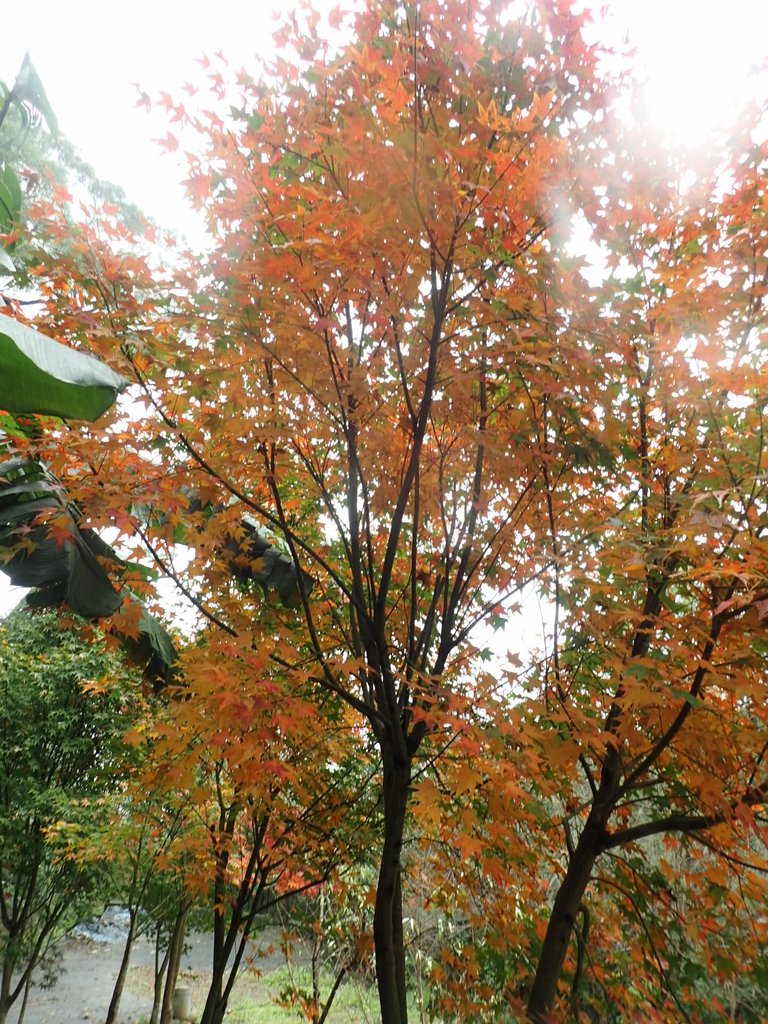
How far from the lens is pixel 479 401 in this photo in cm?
272

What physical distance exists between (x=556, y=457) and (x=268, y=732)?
1.53m

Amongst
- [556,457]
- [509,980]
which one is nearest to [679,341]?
[556,457]

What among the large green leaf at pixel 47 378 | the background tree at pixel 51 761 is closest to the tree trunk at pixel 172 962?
the background tree at pixel 51 761

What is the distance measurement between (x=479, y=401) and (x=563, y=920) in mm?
2227

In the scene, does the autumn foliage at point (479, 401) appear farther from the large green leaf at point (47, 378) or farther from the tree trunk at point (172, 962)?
the tree trunk at point (172, 962)

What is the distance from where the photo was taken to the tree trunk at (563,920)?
8.62ft

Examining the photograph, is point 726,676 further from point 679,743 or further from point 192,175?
point 192,175

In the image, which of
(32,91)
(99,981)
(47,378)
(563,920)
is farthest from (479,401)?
(99,981)

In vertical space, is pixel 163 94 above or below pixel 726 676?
above

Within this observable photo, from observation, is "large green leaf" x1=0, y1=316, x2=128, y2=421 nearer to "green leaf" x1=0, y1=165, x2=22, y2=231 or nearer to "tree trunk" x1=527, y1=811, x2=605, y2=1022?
"green leaf" x1=0, y1=165, x2=22, y2=231

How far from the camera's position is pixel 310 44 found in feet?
7.12

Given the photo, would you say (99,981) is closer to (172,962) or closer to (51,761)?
(172,962)

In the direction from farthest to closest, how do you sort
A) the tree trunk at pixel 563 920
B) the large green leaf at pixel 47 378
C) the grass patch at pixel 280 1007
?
the grass patch at pixel 280 1007 < the tree trunk at pixel 563 920 < the large green leaf at pixel 47 378

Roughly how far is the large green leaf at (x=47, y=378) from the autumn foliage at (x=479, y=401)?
1.94ft
